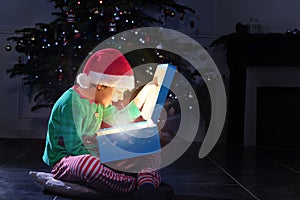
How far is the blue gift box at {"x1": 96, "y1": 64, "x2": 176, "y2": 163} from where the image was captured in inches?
63.5

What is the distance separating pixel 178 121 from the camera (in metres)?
4.14

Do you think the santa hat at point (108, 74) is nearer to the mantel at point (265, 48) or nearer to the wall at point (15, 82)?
the mantel at point (265, 48)

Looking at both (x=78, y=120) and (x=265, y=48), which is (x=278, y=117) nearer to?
(x=265, y=48)

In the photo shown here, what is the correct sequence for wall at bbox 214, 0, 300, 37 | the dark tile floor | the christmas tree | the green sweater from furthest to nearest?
wall at bbox 214, 0, 300, 37
the christmas tree
the dark tile floor
the green sweater

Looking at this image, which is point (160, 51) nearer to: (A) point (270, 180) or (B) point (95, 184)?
(A) point (270, 180)

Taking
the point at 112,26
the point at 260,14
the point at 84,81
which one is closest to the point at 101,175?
the point at 84,81

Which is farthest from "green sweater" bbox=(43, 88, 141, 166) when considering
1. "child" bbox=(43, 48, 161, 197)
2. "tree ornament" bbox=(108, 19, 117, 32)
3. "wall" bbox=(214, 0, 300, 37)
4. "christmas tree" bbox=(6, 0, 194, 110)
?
"wall" bbox=(214, 0, 300, 37)

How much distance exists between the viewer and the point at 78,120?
67.2 inches

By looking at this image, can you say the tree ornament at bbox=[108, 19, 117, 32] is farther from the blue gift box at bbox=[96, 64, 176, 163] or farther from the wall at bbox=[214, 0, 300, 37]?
the blue gift box at bbox=[96, 64, 176, 163]

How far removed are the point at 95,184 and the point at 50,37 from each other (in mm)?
1870

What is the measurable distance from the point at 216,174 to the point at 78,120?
1.01m

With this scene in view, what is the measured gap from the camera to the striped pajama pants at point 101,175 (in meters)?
1.75

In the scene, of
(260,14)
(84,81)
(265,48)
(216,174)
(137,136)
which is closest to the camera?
(137,136)

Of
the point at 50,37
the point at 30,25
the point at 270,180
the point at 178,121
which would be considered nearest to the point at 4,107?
the point at 30,25
